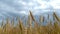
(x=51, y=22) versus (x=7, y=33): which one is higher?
(x=51, y=22)

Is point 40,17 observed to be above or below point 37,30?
above

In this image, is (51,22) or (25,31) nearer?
(25,31)

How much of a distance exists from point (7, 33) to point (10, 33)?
4.9 inches

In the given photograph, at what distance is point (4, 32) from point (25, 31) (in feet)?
2.58

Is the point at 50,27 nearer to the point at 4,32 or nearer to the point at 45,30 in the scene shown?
the point at 45,30

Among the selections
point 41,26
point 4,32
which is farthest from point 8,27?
point 41,26

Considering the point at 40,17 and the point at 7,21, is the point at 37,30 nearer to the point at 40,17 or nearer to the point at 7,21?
the point at 40,17

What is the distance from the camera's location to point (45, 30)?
104 inches

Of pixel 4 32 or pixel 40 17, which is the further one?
pixel 4 32

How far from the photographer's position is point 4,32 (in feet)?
9.80

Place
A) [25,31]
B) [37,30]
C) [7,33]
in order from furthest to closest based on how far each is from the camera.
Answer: [7,33] < [37,30] < [25,31]

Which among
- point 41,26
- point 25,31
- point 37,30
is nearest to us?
point 25,31

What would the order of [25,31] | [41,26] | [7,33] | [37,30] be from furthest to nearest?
[7,33] → [41,26] → [37,30] → [25,31]

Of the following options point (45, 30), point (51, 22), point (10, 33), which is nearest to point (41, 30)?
point (45, 30)
